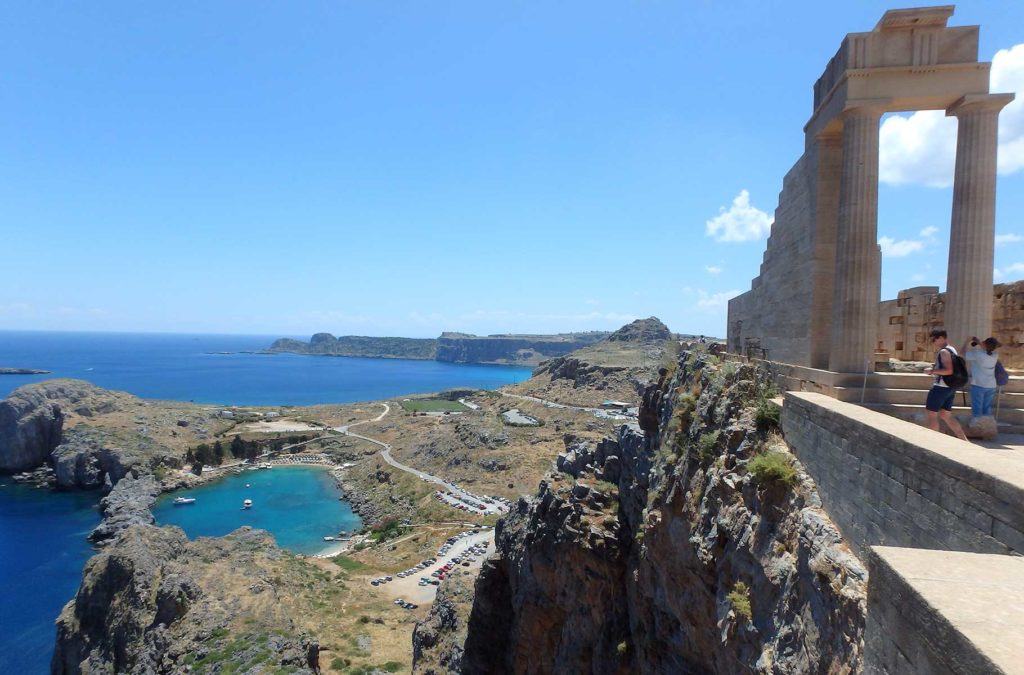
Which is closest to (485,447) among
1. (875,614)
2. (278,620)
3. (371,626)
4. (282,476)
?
(282,476)

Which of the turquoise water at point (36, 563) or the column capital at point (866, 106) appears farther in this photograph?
the turquoise water at point (36, 563)

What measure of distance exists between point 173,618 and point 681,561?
86.0ft

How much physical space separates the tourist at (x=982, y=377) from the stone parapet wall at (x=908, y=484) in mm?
1669

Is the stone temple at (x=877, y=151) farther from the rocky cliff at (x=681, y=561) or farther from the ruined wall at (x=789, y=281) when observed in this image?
the rocky cliff at (x=681, y=561)

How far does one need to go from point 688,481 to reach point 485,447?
62.6 metres

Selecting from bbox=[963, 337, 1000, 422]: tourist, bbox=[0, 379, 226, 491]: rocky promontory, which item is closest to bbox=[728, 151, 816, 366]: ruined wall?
bbox=[963, 337, 1000, 422]: tourist

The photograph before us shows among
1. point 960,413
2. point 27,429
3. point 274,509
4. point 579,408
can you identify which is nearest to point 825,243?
point 960,413

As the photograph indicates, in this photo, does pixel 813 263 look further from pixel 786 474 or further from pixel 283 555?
pixel 283 555

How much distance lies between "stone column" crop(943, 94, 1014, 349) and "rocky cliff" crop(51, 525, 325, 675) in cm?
2546

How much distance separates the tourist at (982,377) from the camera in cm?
848

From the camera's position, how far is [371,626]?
1293 inches

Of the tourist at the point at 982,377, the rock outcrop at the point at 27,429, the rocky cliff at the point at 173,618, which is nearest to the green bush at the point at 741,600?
the tourist at the point at 982,377

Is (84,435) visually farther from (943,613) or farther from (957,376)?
(943,613)

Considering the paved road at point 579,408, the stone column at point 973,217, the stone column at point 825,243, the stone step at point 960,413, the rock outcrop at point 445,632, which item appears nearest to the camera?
the stone step at point 960,413
